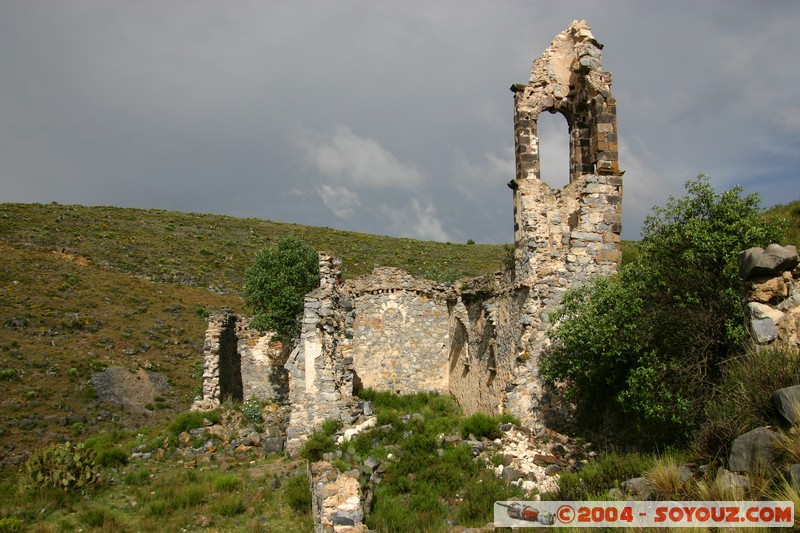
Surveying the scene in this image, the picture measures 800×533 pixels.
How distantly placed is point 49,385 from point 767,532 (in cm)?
2932

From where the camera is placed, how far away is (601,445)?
10312 mm

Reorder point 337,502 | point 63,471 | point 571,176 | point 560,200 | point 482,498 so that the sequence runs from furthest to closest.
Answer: point 571,176 < point 560,200 < point 63,471 < point 482,498 < point 337,502

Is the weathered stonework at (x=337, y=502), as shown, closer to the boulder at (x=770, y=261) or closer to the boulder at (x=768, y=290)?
the boulder at (x=768, y=290)

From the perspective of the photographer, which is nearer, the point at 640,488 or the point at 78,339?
the point at 640,488

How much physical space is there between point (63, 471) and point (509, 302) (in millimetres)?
11470

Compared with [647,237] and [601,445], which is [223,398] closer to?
[601,445]

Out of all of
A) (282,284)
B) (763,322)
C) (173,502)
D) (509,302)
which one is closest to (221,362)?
(282,284)

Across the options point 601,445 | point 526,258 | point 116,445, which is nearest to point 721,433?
point 601,445

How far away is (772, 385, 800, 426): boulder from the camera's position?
5371 millimetres

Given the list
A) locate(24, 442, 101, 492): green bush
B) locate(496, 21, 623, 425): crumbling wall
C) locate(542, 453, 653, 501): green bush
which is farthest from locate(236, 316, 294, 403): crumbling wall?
locate(542, 453, 653, 501): green bush

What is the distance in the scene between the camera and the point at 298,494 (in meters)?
11.2

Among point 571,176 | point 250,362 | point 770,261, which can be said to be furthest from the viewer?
point 250,362

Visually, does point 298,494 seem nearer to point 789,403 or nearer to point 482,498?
point 482,498

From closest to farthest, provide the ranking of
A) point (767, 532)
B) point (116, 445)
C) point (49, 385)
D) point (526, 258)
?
point (767, 532) < point (526, 258) < point (116, 445) < point (49, 385)
